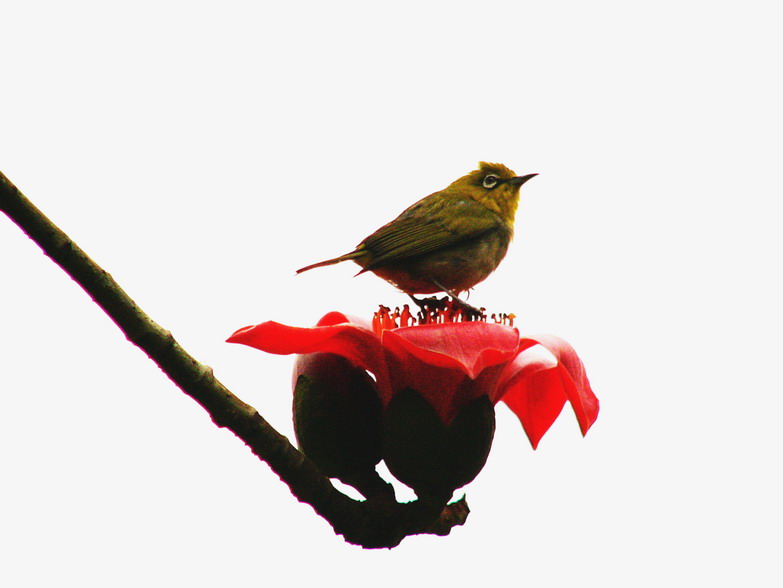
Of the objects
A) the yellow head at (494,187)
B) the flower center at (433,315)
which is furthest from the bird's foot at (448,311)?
the yellow head at (494,187)

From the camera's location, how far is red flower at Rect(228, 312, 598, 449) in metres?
2.41

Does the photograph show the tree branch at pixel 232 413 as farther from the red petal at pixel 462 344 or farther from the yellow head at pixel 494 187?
the yellow head at pixel 494 187

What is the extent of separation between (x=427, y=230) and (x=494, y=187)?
0.80 m

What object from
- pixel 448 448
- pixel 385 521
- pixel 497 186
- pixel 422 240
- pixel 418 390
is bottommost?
pixel 385 521

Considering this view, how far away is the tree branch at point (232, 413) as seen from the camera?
182 cm

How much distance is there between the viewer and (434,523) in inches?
108

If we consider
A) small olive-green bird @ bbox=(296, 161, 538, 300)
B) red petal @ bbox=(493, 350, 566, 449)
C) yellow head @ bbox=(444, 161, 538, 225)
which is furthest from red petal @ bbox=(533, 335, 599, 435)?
yellow head @ bbox=(444, 161, 538, 225)

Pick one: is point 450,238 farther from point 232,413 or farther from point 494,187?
point 232,413

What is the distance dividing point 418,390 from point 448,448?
0.19m

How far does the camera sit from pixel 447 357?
2.36 meters

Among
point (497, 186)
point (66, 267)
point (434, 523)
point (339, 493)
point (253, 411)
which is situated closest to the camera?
point (66, 267)

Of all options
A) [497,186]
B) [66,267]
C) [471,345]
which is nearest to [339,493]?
[471,345]

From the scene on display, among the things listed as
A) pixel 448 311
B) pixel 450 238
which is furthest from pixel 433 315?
pixel 450 238

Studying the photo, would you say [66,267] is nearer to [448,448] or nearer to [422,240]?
[448,448]
